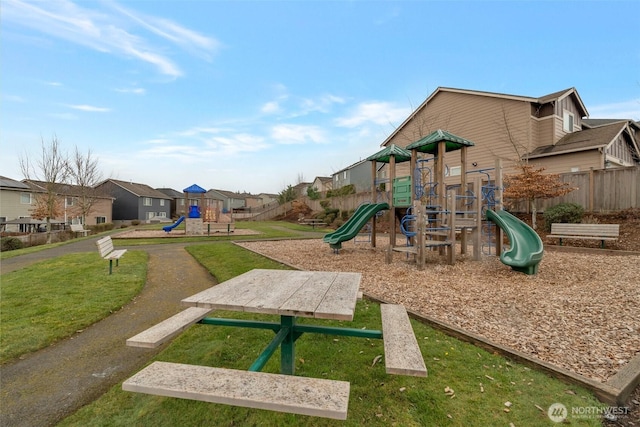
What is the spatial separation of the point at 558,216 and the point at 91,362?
53.0 ft

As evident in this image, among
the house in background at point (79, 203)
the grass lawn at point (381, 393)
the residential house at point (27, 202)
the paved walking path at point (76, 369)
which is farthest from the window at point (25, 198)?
the grass lawn at point (381, 393)

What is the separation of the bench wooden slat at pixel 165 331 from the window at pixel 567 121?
24718 mm

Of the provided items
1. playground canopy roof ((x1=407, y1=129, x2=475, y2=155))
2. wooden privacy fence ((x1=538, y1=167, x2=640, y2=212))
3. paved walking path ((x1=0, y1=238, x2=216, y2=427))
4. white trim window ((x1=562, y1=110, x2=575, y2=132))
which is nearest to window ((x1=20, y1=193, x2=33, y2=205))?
paved walking path ((x1=0, y1=238, x2=216, y2=427))

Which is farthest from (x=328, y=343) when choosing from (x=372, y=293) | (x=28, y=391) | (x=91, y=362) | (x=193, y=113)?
(x=193, y=113)

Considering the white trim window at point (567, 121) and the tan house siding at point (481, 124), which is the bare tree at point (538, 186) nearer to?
the tan house siding at point (481, 124)

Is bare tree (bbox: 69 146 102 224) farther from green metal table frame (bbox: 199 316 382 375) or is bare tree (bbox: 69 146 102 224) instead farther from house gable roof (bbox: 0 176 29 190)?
green metal table frame (bbox: 199 316 382 375)

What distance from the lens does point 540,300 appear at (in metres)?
5.00

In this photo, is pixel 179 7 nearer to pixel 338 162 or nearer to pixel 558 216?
pixel 558 216

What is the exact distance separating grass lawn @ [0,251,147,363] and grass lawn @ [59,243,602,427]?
7.00 feet

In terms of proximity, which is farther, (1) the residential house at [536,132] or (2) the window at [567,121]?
(2) the window at [567,121]

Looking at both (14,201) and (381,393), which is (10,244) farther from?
(381,393)

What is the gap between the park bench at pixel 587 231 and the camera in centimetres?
1003

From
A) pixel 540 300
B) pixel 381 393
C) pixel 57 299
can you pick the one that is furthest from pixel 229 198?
pixel 381 393

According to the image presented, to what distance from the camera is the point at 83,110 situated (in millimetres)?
16438
